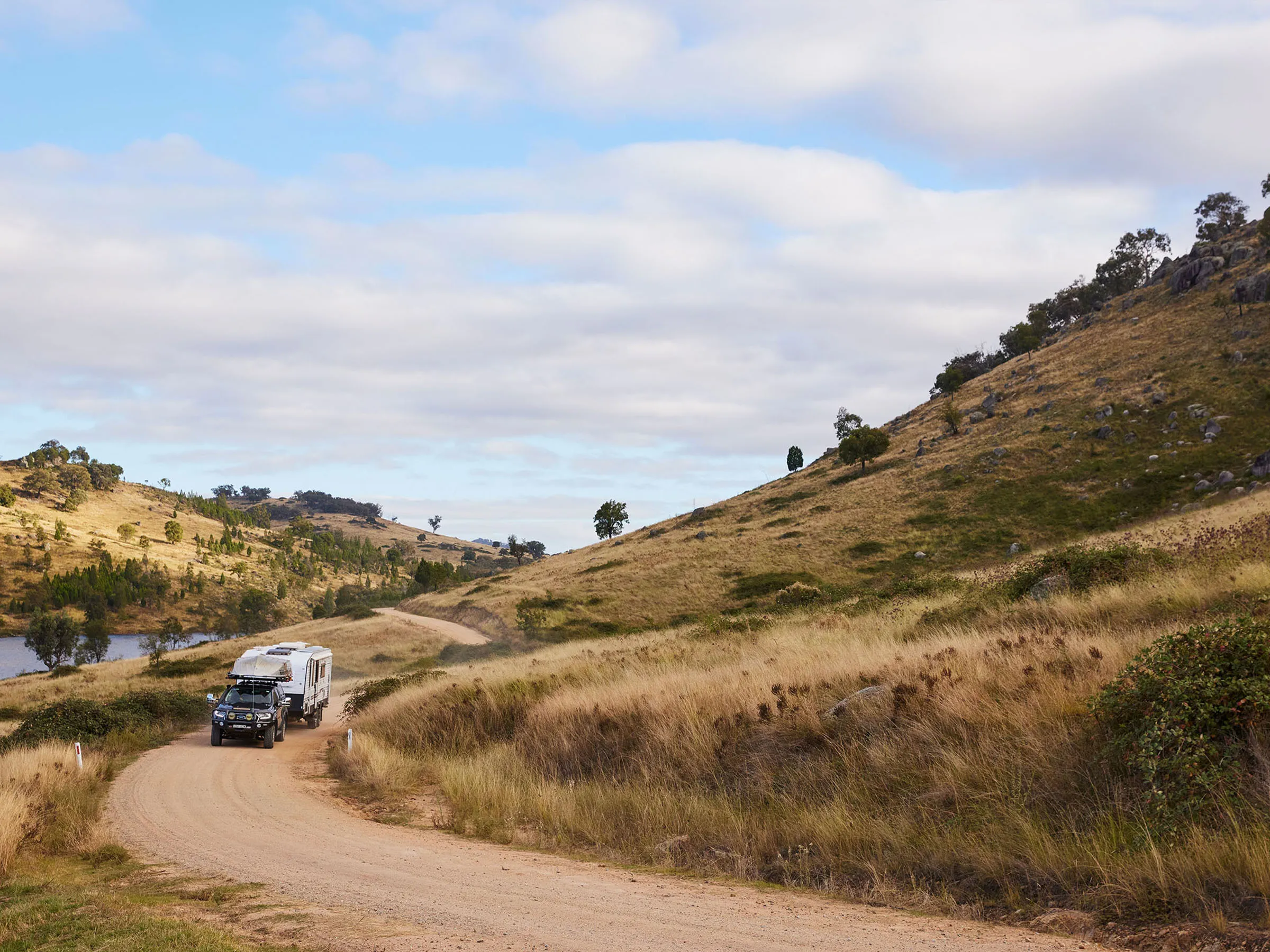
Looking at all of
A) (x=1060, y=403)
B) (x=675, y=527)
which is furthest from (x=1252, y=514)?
(x=675, y=527)

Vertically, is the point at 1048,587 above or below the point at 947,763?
above

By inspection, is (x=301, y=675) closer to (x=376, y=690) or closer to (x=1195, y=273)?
(x=376, y=690)

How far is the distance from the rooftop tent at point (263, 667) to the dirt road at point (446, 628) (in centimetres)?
2869

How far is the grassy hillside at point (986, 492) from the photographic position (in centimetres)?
5759

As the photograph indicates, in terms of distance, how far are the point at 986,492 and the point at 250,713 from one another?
2374 inches

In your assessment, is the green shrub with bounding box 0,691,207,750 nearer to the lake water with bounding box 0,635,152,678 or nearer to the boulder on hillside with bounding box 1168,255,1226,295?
the lake water with bounding box 0,635,152,678

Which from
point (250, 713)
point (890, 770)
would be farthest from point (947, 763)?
point (250, 713)

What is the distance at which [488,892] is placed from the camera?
866 centimetres

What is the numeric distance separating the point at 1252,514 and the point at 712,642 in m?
20.7

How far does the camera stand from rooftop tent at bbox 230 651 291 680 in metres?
28.0

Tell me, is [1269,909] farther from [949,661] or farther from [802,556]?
[802,556]

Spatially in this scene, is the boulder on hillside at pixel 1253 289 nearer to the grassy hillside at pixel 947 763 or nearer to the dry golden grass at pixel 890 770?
the grassy hillside at pixel 947 763

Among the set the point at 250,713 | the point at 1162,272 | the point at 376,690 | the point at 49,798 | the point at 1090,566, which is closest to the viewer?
the point at 49,798

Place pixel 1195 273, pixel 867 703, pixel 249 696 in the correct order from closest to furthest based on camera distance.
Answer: pixel 867 703 → pixel 249 696 → pixel 1195 273
